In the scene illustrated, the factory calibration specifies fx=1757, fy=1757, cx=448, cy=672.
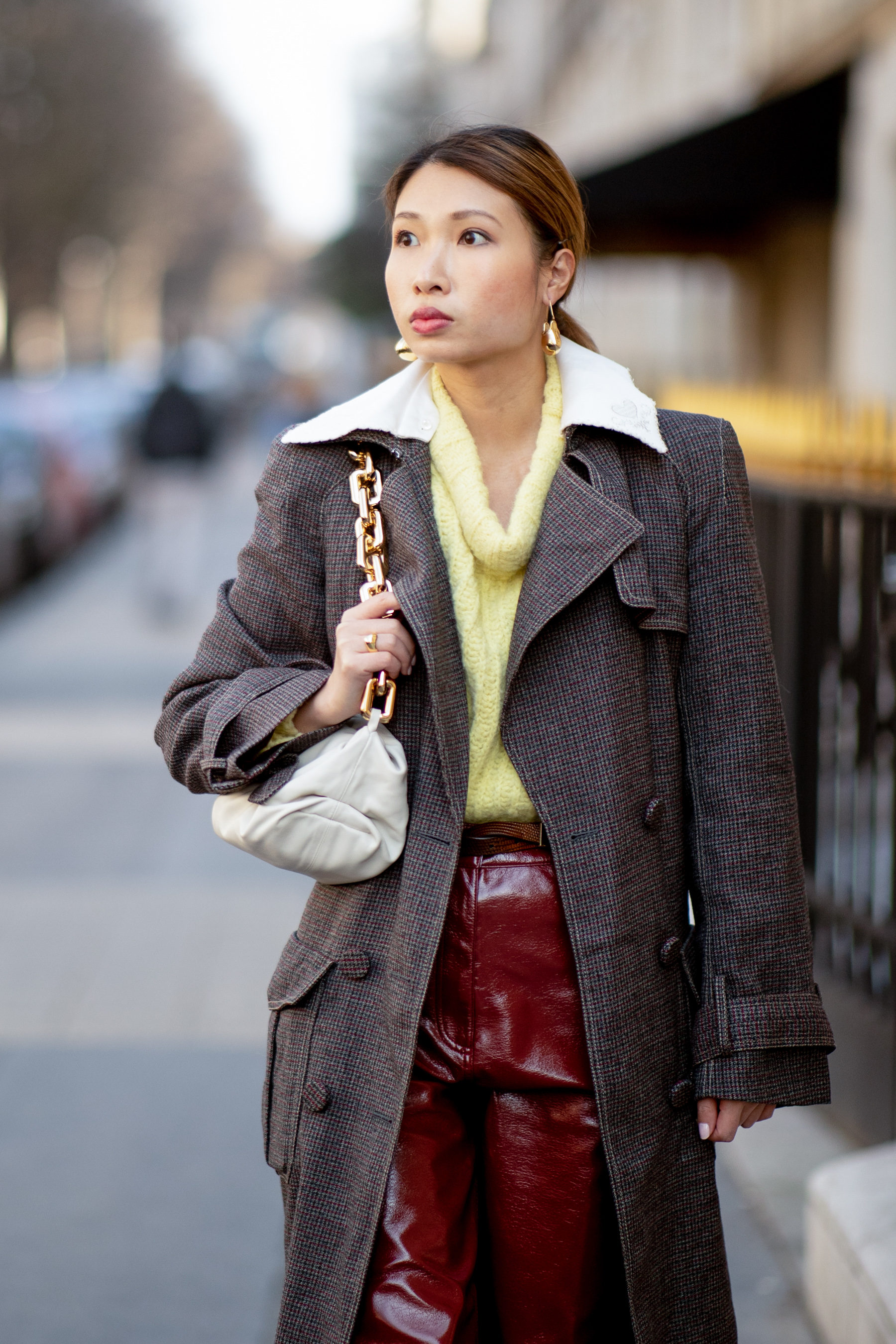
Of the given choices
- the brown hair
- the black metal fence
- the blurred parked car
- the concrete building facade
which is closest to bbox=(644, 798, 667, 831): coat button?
the brown hair

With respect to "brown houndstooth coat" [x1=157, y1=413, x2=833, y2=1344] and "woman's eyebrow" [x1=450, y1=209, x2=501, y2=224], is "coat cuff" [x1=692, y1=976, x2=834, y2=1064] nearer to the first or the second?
"brown houndstooth coat" [x1=157, y1=413, x2=833, y2=1344]

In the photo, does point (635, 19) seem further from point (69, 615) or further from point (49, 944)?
point (49, 944)

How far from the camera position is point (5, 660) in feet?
40.5

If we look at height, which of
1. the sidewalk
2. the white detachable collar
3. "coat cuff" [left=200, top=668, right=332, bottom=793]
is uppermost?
the white detachable collar

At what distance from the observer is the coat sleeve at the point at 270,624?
228 centimetres

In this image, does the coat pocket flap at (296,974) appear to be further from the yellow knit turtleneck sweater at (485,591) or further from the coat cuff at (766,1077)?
the coat cuff at (766,1077)

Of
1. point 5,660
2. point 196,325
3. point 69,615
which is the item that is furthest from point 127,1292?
point 196,325

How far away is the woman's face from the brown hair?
1cm

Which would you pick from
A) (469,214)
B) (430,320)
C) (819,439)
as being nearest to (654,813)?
(430,320)

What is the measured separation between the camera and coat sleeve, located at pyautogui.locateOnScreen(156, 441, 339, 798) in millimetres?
2279

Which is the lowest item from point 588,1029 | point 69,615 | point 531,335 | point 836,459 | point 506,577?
point 588,1029

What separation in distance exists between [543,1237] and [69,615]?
43.3 ft

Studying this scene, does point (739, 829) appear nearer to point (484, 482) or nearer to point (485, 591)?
point (485, 591)

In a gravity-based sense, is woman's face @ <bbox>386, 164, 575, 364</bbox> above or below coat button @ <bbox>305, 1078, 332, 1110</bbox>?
above
